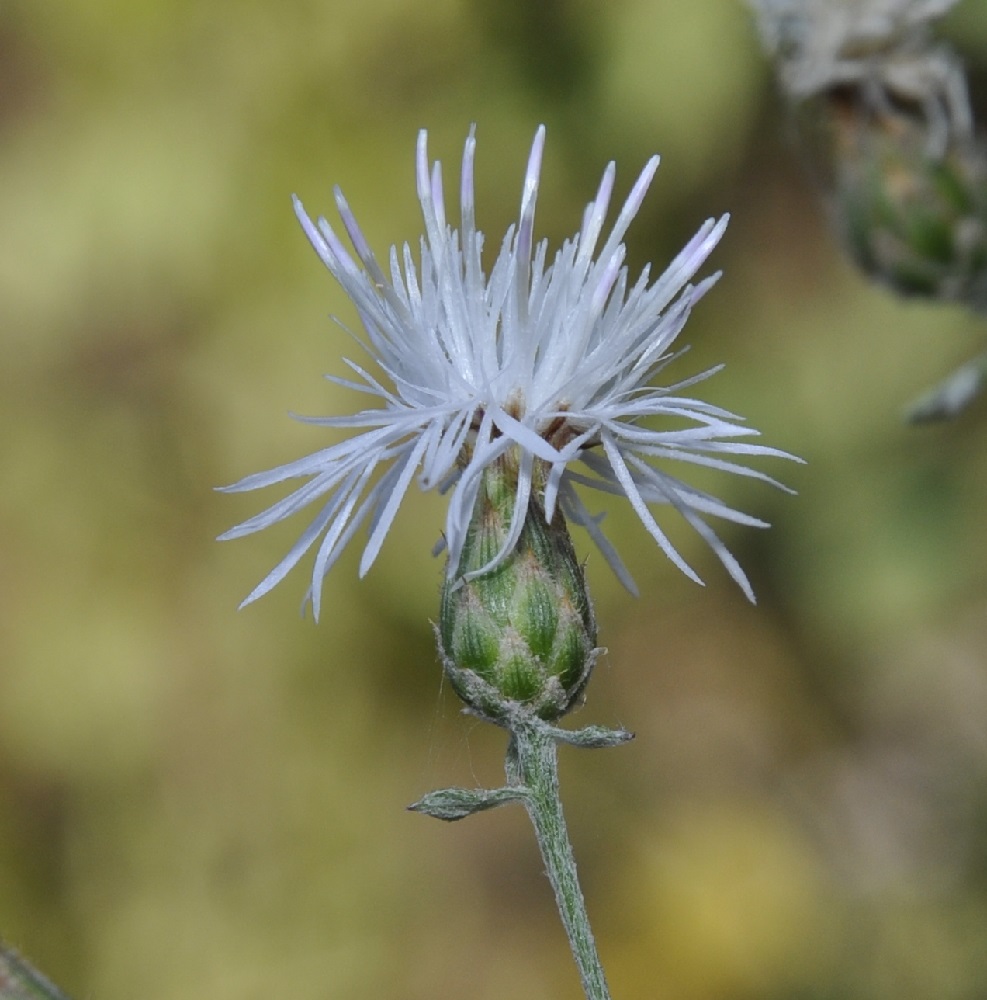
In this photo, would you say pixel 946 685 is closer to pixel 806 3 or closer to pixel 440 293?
pixel 806 3

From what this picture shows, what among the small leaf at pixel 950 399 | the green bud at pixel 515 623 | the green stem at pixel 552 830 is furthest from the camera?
the small leaf at pixel 950 399

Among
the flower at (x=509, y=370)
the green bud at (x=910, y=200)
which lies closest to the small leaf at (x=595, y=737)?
the flower at (x=509, y=370)

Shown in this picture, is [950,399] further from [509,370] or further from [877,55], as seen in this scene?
[509,370]

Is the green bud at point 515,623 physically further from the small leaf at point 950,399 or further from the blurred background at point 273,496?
the blurred background at point 273,496

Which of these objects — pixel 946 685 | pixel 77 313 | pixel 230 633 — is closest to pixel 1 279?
pixel 77 313

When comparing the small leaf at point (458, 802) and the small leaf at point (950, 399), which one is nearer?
the small leaf at point (458, 802)

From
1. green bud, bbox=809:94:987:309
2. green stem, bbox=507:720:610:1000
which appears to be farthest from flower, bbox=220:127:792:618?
green bud, bbox=809:94:987:309

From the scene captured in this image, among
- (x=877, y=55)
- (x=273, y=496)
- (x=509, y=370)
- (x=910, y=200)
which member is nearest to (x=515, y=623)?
(x=509, y=370)
